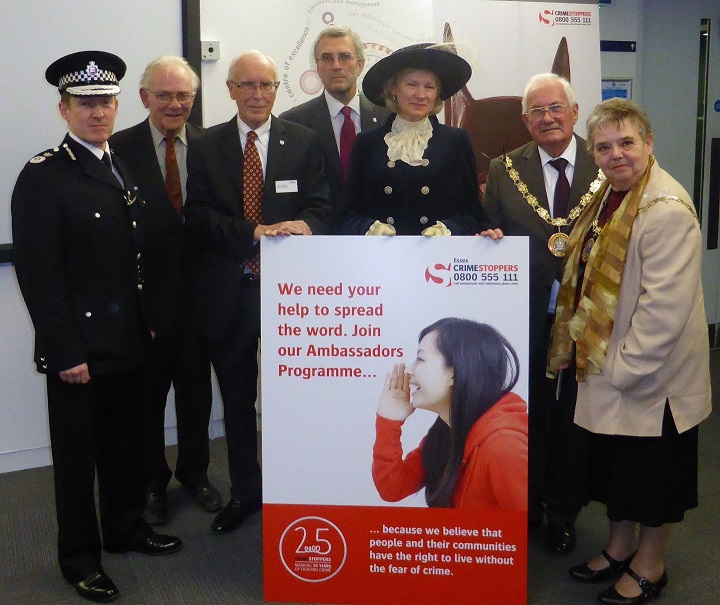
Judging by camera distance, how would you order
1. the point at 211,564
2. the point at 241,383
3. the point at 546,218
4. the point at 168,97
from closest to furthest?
the point at 546,218, the point at 211,564, the point at 241,383, the point at 168,97

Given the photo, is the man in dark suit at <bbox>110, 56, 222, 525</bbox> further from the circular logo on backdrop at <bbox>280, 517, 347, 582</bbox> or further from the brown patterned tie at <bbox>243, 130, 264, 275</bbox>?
the circular logo on backdrop at <bbox>280, 517, 347, 582</bbox>

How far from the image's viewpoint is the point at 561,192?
304cm

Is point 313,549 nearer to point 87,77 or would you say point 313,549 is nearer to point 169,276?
point 169,276

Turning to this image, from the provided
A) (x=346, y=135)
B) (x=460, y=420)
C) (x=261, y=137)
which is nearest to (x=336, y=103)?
(x=346, y=135)

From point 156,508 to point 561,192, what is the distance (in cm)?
212

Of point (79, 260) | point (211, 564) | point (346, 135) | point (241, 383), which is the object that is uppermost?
point (346, 135)

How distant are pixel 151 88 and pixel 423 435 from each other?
1880 millimetres

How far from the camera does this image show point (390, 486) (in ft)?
8.53

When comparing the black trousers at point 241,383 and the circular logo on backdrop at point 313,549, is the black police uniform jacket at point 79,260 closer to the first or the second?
the black trousers at point 241,383

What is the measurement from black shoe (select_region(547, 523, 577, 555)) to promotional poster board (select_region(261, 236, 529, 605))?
0.59 metres

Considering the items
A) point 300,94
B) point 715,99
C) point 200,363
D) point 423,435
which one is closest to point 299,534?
point 423,435

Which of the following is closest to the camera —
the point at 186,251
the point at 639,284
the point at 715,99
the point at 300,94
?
the point at 639,284

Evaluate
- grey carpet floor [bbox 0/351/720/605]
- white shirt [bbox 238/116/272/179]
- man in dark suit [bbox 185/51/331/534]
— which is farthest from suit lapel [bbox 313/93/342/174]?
grey carpet floor [bbox 0/351/720/605]

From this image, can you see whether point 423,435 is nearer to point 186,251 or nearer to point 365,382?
point 365,382
